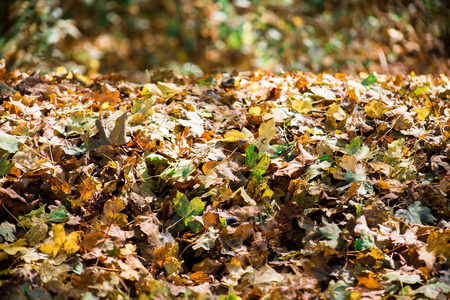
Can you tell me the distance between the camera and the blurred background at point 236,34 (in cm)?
454

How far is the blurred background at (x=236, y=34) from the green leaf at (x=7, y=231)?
117 inches

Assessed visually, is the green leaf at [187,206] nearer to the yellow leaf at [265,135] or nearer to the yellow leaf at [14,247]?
the yellow leaf at [265,135]

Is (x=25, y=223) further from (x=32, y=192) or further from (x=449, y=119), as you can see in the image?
(x=449, y=119)

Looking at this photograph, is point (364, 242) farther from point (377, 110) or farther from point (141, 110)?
point (141, 110)

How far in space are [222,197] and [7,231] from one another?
0.76m

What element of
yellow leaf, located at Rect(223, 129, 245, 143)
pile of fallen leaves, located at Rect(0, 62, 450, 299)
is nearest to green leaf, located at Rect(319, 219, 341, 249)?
pile of fallen leaves, located at Rect(0, 62, 450, 299)

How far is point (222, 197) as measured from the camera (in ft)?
4.96

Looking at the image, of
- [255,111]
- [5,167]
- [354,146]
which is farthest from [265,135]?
[5,167]

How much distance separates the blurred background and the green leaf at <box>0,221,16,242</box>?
9.79 ft

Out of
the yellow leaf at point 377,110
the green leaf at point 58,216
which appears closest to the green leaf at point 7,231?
the green leaf at point 58,216

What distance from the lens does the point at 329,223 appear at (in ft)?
4.83

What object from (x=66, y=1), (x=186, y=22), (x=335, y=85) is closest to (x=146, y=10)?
(x=186, y=22)

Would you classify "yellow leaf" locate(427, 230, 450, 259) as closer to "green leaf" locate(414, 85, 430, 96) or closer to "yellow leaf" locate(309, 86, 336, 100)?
"yellow leaf" locate(309, 86, 336, 100)

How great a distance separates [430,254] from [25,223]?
139 cm
